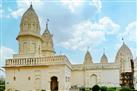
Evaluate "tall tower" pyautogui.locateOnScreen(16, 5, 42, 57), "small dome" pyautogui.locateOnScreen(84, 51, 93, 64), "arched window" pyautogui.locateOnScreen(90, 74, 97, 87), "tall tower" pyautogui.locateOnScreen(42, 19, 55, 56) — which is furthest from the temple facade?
"small dome" pyautogui.locateOnScreen(84, 51, 93, 64)

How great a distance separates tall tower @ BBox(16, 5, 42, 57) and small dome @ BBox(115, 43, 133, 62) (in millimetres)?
14995

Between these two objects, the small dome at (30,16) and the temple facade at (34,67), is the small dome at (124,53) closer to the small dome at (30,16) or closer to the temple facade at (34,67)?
the temple facade at (34,67)

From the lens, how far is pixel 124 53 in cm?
3900

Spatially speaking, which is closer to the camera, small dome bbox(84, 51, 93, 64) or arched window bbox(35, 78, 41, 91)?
arched window bbox(35, 78, 41, 91)

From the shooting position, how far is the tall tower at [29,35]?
28.3m

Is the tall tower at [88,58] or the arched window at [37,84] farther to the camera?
the tall tower at [88,58]

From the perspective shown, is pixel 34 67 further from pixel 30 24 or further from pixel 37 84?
pixel 30 24

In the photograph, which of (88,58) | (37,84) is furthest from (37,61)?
(88,58)

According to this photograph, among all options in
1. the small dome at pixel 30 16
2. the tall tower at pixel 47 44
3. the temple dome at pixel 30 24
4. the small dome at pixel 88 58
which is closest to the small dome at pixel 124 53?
the small dome at pixel 88 58

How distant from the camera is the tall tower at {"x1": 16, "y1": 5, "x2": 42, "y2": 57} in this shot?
92.8ft

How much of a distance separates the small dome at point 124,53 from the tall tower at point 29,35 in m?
15.0

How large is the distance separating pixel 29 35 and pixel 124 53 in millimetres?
17450

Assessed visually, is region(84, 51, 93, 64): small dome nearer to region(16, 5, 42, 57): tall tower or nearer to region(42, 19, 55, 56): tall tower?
region(42, 19, 55, 56): tall tower

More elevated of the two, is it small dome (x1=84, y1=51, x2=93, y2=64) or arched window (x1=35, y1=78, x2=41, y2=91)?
small dome (x1=84, y1=51, x2=93, y2=64)
